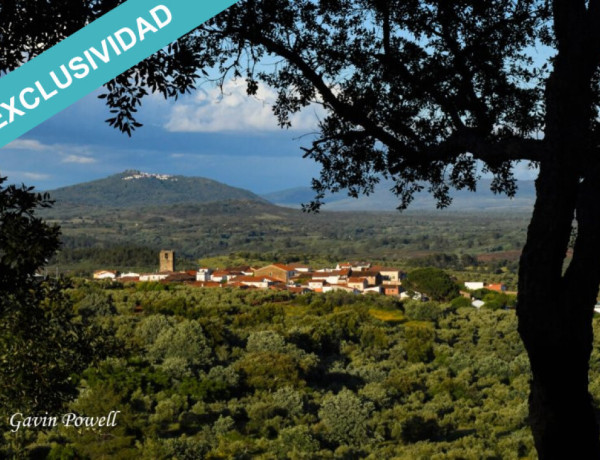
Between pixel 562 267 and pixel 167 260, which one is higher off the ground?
pixel 562 267

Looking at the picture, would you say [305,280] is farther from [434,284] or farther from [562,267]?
[562,267]

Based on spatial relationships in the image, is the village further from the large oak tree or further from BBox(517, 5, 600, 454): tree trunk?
BBox(517, 5, 600, 454): tree trunk

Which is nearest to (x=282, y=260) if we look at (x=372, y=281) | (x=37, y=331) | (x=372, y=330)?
(x=372, y=281)

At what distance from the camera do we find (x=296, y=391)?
109 feet

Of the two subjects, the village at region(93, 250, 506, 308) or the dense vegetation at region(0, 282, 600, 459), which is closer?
the dense vegetation at region(0, 282, 600, 459)

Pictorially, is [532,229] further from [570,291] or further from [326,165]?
[326,165]

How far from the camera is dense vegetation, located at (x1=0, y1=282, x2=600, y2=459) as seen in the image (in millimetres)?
24328

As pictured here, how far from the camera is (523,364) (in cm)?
4197

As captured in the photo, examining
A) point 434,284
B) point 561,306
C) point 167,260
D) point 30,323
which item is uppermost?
point 561,306

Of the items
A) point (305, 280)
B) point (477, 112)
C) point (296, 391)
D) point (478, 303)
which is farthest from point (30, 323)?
point (305, 280)

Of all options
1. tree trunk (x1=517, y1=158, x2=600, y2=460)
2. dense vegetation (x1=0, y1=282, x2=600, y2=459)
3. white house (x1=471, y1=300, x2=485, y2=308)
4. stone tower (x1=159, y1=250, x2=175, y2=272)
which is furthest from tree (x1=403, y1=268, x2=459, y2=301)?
tree trunk (x1=517, y1=158, x2=600, y2=460)

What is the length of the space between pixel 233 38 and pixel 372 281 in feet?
313

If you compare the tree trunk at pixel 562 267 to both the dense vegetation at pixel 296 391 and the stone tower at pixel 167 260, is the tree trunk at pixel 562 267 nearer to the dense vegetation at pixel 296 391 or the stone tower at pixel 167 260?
the dense vegetation at pixel 296 391

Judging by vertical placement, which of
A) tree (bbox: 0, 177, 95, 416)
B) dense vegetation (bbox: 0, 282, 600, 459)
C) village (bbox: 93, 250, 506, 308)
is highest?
tree (bbox: 0, 177, 95, 416)
